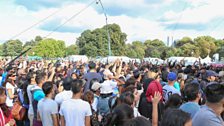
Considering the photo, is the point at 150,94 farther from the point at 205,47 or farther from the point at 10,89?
the point at 205,47

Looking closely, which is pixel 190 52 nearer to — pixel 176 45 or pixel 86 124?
pixel 176 45

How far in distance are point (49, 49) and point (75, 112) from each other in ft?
339

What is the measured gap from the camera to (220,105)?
372cm

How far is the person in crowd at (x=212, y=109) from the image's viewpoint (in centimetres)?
357

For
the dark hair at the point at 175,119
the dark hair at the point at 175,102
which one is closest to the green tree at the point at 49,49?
the dark hair at the point at 175,102

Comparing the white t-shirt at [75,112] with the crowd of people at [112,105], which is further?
the white t-shirt at [75,112]

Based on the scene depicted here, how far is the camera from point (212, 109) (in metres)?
3.70

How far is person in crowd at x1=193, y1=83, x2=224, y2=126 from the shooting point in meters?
3.57

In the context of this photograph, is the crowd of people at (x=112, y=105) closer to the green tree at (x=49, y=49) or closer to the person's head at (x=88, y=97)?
the person's head at (x=88, y=97)

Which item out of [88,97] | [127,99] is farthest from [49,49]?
[127,99]

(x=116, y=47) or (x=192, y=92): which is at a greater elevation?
(x=116, y=47)

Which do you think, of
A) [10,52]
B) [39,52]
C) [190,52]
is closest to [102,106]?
[190,52]

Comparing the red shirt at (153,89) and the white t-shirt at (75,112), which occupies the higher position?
→ the red shirt at (153,89)

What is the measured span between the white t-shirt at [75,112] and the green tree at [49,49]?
98430 mm
